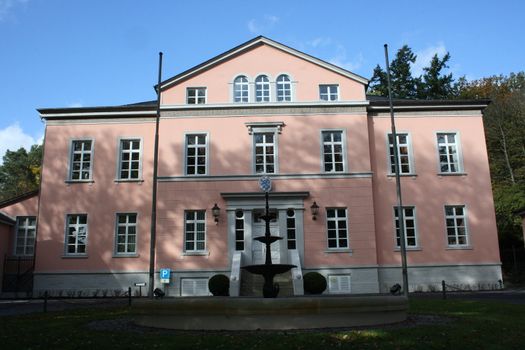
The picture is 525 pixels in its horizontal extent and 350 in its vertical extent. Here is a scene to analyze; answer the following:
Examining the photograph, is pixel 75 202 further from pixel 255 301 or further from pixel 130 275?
pixel 255 301

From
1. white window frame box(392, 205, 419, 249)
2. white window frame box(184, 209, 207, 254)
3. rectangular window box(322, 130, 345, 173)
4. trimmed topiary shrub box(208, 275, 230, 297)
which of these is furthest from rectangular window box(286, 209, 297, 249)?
white window frame box(392, 205, 419, 249)

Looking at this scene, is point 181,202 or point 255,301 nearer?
point 255,301

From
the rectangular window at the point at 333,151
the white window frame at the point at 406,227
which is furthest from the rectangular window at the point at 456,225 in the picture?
the rectangular window at the point at 333,151

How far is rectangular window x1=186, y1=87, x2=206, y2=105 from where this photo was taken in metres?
25.0

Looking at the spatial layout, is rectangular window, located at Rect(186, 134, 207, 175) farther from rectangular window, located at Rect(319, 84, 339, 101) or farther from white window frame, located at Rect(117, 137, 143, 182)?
rectangular window, located at Rect(319, 84, 339, 101)

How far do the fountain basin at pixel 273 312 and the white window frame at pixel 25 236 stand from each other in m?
19.1

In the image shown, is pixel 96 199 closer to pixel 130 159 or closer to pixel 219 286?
pixel 130 159

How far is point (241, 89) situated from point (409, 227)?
10898mm

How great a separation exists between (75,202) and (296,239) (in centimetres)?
1124

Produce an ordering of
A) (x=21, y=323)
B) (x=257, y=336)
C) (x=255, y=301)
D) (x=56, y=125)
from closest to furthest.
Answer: (x=257, y=336)
(x=255, y=301)
(x=21, y=323)
(x=56, y=125)

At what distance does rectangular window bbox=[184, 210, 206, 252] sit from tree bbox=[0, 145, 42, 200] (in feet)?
130

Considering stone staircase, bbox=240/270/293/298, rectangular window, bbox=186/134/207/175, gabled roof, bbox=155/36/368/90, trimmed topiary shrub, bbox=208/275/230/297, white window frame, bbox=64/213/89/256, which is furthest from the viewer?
gabled roof, bbox=155/36/368/90

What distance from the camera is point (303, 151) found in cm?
2419

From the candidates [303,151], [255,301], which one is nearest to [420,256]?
[303,151]
